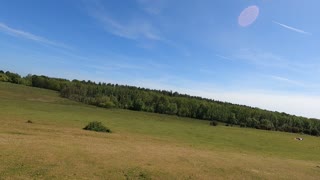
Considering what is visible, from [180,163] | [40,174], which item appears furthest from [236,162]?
[40,174]

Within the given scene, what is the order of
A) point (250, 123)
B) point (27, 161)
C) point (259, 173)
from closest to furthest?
point (27, 161), point (259, 173), point (250, 123)

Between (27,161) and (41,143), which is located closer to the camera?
(27,161)

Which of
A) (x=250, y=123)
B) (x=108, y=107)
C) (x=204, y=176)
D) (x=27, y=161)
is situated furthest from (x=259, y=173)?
(x=250, y=123)

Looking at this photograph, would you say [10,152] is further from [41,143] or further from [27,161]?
[41,143]

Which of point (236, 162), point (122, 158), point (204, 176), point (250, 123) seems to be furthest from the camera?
point (250, 123)

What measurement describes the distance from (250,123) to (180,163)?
569 ft

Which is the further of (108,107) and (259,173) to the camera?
(108,107)

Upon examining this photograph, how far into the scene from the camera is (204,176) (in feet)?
91.2

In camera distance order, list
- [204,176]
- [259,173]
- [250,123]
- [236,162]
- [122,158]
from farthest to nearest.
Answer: [250,123] → [236,162] → [259,173] → [122,158] → [204,176]

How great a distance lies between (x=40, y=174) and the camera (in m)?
22.1

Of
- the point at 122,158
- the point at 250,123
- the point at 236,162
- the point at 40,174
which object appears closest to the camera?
the point at 40,174

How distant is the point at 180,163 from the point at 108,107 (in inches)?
5770

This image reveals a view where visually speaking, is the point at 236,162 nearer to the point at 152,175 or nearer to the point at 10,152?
the point at 152,175

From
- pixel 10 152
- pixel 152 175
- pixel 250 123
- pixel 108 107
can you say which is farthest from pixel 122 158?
pixel 250 123
